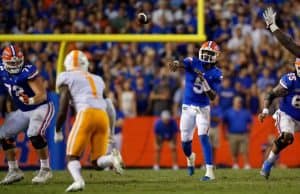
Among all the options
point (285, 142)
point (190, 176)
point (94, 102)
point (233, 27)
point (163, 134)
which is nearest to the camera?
point (94, 102)

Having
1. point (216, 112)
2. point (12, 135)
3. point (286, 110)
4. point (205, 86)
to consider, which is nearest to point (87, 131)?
point (12, 135)

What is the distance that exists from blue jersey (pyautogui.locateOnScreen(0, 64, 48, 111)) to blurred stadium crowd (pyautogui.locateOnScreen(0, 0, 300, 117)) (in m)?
4.85

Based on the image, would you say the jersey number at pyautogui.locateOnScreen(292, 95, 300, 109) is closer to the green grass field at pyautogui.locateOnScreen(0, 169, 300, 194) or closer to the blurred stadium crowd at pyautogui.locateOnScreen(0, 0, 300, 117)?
the green grass field at pyautogui.locateOnScreen(0, 169, 300, 194)

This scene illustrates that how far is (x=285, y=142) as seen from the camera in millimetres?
11258

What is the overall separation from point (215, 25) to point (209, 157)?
20.3 ft

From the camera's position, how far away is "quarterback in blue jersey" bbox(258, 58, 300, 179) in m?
11.3

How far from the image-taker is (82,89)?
9773mm

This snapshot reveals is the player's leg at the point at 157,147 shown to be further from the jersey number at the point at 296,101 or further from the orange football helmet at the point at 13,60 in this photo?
the orange football helmet at the point at 13,60

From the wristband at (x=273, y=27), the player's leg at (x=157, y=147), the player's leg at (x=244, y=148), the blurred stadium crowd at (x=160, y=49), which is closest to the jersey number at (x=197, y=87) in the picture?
the wristband at (x=273, y=27)

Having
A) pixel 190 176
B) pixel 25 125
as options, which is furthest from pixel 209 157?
pixel 25 125

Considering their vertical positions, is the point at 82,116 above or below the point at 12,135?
above

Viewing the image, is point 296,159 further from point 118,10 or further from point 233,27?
point 118,10

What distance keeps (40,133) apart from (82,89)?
155 centimetres

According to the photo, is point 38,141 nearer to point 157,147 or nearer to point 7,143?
point 7,143
